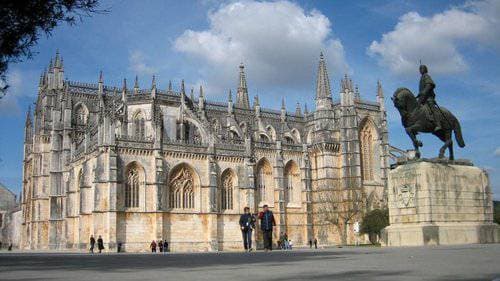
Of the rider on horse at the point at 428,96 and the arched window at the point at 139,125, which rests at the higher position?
the arched window at the point at 139,125

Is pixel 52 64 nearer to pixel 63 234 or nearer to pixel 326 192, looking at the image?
pixel 63 234

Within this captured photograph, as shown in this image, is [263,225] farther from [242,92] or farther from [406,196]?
[242,92]

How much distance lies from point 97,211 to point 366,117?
3360 centimetres

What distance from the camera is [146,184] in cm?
4388

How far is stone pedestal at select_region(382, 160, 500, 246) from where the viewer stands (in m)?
17.4

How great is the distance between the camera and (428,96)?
717 inches

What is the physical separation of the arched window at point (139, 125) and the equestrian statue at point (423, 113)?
37.0 m

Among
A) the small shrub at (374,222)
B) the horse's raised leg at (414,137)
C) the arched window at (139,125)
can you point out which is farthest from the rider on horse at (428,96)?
the arched window at (139,125)

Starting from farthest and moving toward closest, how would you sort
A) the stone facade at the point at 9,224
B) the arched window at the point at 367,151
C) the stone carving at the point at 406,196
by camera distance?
1. the stone facade at the point at 9,224
2. the arched window at the point at 367,151
3. the stone carving at the point at 406,196

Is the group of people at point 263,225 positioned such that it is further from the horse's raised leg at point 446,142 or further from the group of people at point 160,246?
the group of people at point 160,246

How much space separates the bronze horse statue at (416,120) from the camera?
59.6 feet

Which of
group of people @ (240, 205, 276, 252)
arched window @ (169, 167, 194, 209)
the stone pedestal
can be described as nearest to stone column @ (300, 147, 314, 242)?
arched window @ (169, 167, 194, 209)

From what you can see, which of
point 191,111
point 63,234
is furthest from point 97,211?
point 191,111

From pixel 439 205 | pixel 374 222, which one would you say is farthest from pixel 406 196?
pixel 374 222
